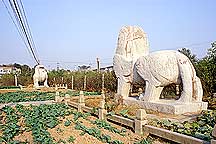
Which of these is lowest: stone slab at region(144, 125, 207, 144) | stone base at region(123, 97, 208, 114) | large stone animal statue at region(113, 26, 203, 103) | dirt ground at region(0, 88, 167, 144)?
dirt ground at region(0, 88, 167, 144)

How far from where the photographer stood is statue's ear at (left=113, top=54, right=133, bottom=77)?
10359 mm

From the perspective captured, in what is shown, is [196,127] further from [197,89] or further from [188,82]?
[197,89]

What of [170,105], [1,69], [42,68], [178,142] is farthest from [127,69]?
[1,69]

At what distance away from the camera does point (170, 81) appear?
879cm

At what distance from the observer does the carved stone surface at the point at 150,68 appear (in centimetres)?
852

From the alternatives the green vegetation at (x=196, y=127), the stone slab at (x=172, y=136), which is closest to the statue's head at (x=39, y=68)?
the green vegetation at (x=196, y=127)

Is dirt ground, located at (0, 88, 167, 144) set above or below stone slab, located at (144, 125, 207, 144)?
below

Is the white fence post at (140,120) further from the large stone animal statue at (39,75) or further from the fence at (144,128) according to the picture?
the large stone animal statue at (39,75)

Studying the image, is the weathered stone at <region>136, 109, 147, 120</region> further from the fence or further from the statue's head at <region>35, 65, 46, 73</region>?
the statue's head at <region>35, 65, 46, 73</region>

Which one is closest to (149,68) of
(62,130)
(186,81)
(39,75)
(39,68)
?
(186,81)

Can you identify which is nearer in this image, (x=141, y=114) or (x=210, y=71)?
(x=141, y=114)


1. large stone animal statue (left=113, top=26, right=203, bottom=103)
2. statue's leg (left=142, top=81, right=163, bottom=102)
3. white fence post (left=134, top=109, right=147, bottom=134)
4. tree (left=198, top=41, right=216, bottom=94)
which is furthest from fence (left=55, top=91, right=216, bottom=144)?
tree (left=198, top=41, right=216, bottom=94)

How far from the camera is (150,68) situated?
359 inches

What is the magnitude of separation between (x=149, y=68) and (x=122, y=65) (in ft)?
5.69
